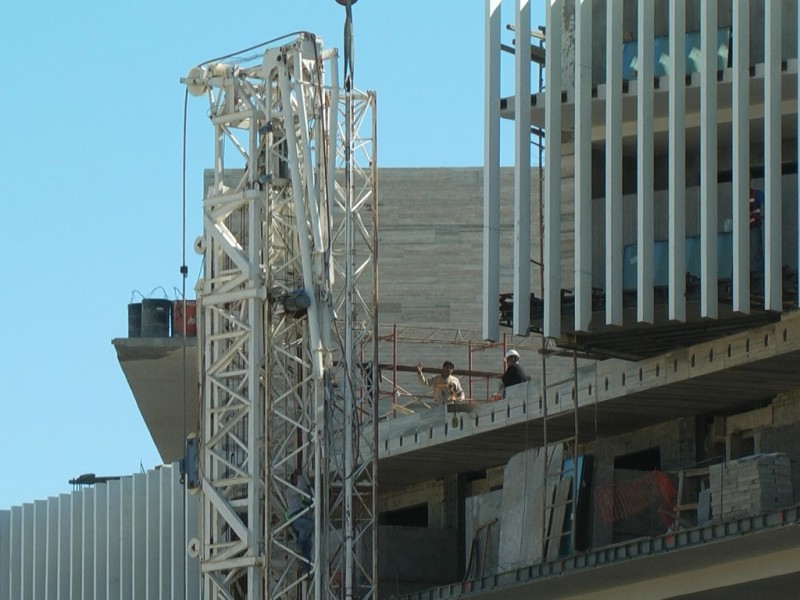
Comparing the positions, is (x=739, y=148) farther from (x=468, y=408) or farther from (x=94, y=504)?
(x=94, y=504)

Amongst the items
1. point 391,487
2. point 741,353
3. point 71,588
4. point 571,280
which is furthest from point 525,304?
point 71,588

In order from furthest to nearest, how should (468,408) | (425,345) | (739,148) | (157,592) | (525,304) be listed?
(425,345)
(157,592)
(468,408)
(525,304)
(739,148)

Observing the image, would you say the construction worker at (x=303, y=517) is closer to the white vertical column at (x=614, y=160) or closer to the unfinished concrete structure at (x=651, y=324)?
the unfinished concrete structure at (x=651, y=324)

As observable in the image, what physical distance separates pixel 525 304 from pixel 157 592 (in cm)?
1464

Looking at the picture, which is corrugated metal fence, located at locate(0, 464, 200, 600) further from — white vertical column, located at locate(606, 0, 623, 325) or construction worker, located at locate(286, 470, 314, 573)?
white vertical column, located at locate(606, 0, 623, 325)

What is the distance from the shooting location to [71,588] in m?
53.5

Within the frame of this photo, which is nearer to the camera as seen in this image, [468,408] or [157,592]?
[468,408]

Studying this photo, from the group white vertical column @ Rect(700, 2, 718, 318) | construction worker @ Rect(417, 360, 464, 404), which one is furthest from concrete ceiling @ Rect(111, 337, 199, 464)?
white vertical column @ Rect(700, 2, 718, 318)

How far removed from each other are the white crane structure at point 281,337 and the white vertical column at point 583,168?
4.58 m

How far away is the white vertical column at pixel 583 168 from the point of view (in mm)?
38938

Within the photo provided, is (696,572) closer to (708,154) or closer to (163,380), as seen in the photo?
(708,154)

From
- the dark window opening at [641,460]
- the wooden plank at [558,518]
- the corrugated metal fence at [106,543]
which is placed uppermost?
the dark window opening at [641,460]

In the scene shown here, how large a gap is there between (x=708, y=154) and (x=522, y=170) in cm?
369

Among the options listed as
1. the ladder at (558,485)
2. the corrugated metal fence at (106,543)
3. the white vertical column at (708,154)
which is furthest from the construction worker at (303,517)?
→ the white vertical column at (708,154)
